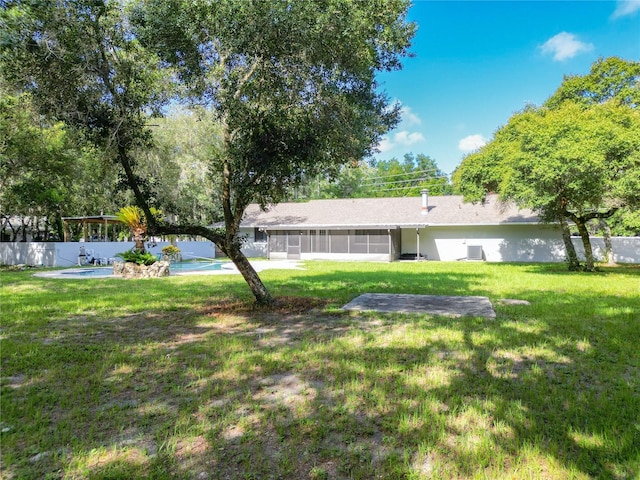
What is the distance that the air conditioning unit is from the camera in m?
22.9

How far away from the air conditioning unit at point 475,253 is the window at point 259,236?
14.1 m

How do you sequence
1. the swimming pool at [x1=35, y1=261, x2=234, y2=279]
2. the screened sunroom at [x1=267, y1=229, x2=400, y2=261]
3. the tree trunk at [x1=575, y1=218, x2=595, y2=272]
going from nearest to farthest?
the swimming pool at [x1=35, y1=261, x2=234, y2=279] → the tree trunk at [x1=575, y1=218, x2=595, y2=272] → the screened sunroom at [x1=267, y1=229, x2=400, y2=261]

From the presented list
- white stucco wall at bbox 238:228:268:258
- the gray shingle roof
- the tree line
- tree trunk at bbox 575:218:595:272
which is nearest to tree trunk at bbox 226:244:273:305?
the tree line

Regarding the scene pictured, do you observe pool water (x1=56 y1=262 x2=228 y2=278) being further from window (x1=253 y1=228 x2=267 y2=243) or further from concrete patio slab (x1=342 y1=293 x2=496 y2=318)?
window (x1=253 y1=228 x2=267 y2=243)

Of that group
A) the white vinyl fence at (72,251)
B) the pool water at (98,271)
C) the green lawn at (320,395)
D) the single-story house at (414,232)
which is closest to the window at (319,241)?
the single-story house at (414,232)

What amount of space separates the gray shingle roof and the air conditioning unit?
165 cm

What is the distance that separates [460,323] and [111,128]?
7.12m

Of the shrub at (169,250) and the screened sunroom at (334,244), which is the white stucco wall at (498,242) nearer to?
the screened sunroom at (334,244)

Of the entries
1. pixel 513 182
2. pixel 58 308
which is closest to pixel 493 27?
pixel 513 182

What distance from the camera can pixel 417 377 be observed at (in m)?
4.04

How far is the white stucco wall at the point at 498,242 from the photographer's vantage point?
2184 cm

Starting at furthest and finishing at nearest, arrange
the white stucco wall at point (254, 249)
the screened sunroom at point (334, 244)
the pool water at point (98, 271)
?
the white stucco wall at point (254, 249) < the screened sunroom at point (334, 244) < the pool water at point (98, 271)

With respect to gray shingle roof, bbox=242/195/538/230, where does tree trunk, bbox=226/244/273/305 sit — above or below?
below

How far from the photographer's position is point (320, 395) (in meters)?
3.61
